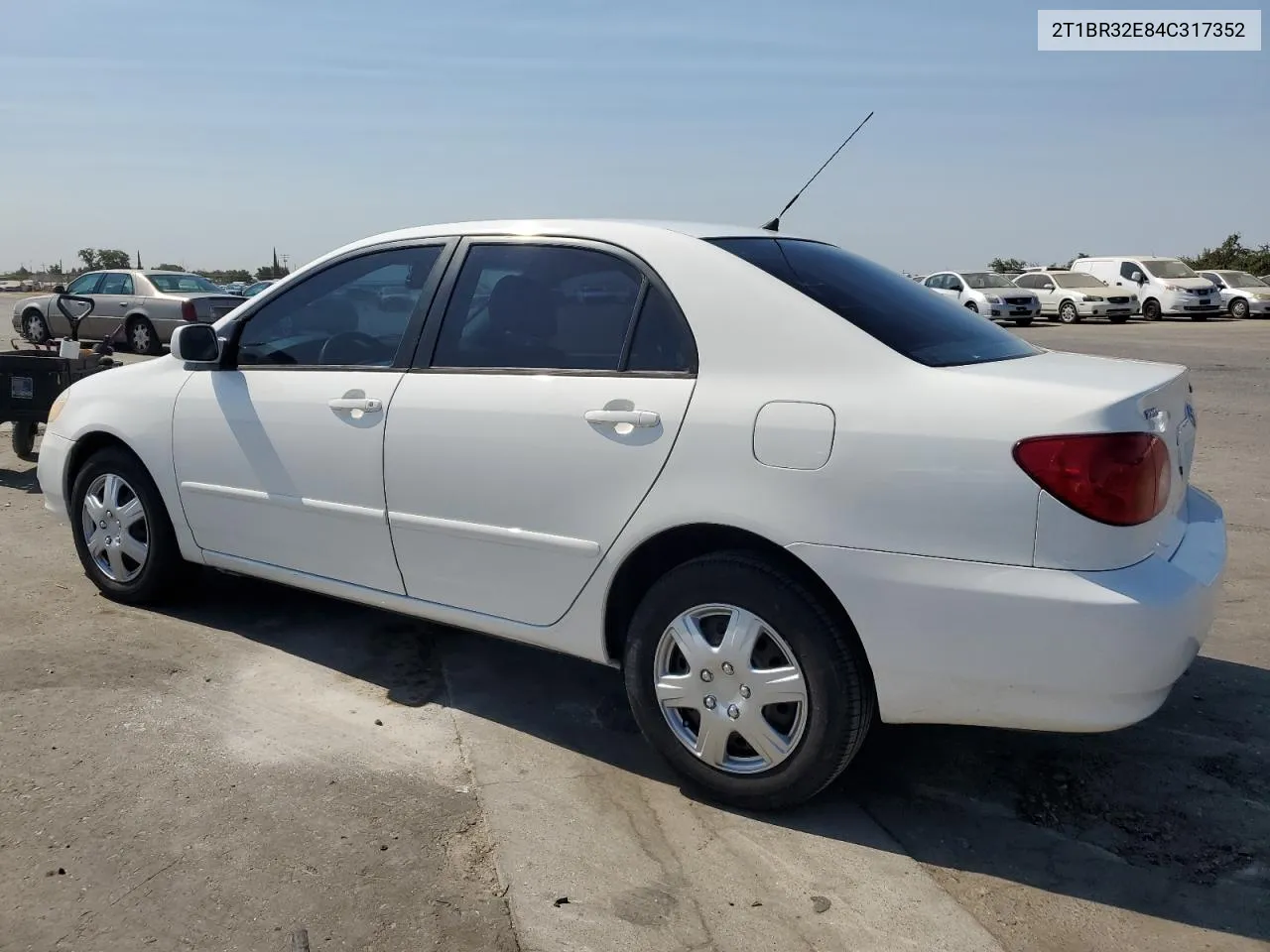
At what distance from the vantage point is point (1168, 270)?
30672 mm

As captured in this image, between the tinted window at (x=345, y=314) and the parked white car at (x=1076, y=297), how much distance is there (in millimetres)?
28189

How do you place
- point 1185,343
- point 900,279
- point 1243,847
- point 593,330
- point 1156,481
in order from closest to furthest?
point 1156,481 → point 1243,847 → point 593,330 → point 900,279 → point 1185,343

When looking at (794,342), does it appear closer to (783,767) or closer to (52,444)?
(783,767)

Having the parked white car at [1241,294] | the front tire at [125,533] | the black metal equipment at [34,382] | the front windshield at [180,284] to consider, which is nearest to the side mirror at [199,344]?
the front tire at [125,533]

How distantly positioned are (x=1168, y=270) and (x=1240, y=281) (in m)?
2.38

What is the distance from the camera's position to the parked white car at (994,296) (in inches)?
1133

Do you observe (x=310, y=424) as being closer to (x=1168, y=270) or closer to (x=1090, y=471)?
(x=1090, y=471)

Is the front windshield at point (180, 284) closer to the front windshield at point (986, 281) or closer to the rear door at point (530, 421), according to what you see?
the rear door at point (530, 421)

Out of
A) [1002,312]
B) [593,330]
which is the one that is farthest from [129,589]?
[1002,312]

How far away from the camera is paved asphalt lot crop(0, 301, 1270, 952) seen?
264cm

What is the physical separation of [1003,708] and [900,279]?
163 cm

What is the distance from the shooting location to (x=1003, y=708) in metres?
2.79

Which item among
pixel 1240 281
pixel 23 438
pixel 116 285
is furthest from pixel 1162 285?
pixel 23 438

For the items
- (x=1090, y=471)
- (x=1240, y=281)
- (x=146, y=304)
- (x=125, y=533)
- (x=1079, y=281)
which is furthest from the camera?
(x=1240, y=281)
